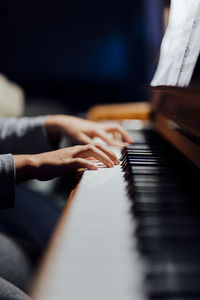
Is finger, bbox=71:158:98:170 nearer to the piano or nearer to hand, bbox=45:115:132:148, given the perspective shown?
the piano

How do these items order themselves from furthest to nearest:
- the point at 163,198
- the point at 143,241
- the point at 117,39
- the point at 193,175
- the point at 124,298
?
the point at 117,39 → the point at 193,175 → the point at 163,198 → the point at 143,241 → the point at 124,298

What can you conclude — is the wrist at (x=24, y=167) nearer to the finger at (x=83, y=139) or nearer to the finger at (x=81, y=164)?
the finger at (x=81, y=164)

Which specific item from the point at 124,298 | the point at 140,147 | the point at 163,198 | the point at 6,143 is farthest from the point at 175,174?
the point at 6,143

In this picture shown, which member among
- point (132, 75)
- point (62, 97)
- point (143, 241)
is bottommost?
point (62, 97)

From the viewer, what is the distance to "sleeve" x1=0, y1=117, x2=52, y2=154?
3.93 ft

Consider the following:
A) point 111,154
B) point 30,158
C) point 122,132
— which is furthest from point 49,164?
point 122,132

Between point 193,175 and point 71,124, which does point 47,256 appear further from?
point 71,124

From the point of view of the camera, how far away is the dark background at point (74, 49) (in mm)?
3645

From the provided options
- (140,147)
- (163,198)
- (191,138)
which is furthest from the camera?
(140,147)

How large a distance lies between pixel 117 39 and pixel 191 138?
9.84ft

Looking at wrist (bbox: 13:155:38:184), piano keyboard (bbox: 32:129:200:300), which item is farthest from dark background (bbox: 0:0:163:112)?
piano keyboard (bbox: 32:129:200:300)

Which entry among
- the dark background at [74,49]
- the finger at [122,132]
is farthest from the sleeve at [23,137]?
the dark background at [74,49]

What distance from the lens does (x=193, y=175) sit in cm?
75

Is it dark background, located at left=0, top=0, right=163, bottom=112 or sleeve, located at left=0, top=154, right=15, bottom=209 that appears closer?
sleeve, located at left=0, top=154, right=15, bottom=209
